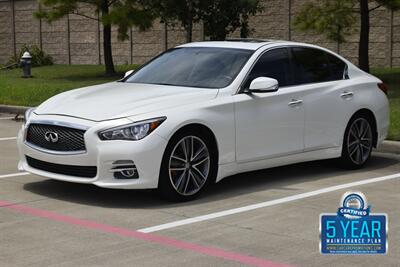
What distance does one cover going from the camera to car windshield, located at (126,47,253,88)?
7.85 m

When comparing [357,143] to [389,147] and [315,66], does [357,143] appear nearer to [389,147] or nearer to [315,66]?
[315,66]

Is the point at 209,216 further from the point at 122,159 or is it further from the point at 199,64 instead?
the point at 199,64

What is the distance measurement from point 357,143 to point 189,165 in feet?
8.77

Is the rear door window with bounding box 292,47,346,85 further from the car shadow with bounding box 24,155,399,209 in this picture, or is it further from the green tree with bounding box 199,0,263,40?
the green tree with bounding box 199,0,263,40

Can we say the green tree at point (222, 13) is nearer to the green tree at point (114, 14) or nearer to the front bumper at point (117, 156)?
the green tree at point (114, 14)

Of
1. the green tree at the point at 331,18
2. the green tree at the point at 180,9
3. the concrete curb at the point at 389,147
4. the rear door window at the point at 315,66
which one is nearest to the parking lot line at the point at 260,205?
the rear door window at the point at 315,66

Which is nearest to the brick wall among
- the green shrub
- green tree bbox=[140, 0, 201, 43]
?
the green shrub

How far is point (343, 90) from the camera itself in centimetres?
878

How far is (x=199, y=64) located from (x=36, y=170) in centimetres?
208

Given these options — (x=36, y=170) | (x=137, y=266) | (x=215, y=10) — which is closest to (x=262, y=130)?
(x=36, y=170)

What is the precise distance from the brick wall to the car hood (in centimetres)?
1536

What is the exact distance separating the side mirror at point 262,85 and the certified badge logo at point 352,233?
7.29 ft

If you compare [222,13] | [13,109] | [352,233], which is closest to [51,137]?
[352,233]

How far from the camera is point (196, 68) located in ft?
26.6
